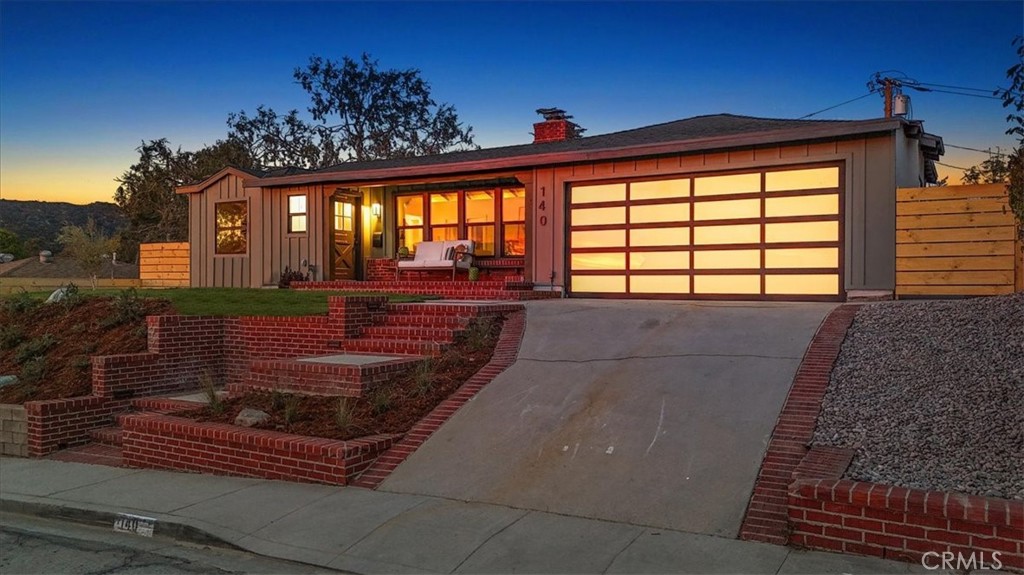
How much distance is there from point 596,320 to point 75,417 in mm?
6622

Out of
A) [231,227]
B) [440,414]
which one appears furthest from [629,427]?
[231,227]

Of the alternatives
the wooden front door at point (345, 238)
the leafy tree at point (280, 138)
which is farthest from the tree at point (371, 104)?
the wooden front door at point (345, 238)

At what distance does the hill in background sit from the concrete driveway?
48050 mm

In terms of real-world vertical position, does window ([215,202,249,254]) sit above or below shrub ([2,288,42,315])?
above

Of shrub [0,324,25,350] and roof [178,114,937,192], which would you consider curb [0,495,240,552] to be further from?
roof [178,114,937,192]

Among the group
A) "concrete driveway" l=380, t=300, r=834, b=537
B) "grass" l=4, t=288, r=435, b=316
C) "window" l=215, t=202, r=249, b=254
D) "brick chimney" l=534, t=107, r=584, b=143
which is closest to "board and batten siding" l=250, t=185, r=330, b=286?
"window" l=215, t=202, r=249, b=254

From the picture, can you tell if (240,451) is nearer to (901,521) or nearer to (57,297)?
(901,521)

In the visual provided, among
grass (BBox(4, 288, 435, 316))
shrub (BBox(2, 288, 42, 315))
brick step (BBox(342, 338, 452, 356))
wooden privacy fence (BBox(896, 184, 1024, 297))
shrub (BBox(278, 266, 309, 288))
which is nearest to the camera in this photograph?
brick step (BBox(342, 338, 452, 356))

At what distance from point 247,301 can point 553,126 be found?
31.1 ft

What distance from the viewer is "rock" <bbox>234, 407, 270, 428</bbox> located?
7.73m

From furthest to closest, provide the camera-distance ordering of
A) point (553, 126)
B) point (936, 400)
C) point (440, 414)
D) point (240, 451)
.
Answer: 1. point (553, 126)
2. point (440, 414)
3. point (240, 451)
4. point (936, 400)

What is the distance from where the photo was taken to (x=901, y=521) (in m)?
4.58

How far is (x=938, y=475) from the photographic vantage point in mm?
4996

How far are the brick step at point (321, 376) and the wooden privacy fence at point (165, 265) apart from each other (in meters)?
11.6
